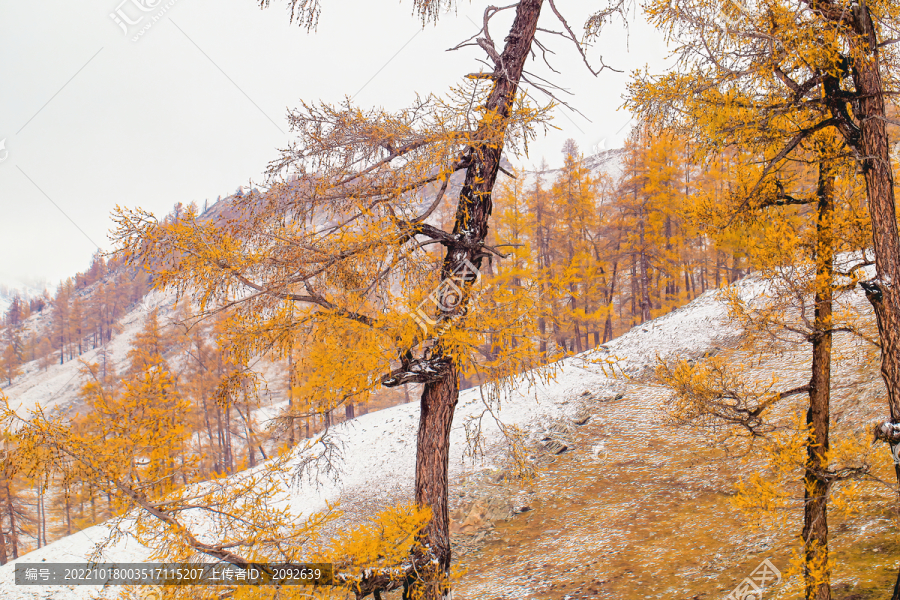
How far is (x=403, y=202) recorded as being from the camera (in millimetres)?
4652

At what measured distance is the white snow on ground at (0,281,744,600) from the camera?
50.1 ft

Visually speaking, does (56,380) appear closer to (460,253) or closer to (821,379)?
(460,253)

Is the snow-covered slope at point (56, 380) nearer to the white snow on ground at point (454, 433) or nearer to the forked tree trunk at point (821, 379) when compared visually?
the white snow on ground at point (454, 433)

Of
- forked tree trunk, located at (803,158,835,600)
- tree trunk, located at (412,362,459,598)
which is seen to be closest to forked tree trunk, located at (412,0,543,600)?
tree trunk, located at (412,362,459,598)

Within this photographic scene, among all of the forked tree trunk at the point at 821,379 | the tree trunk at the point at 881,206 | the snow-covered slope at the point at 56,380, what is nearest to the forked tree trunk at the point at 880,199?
the tree trunk at the point at 881,206

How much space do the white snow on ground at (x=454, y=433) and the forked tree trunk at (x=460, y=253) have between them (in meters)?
9.42

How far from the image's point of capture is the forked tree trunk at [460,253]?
498 centimetres

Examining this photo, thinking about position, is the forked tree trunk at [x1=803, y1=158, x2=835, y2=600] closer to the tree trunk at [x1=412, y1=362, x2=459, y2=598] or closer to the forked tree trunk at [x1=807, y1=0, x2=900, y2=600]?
the forked tree trunk at [x1=807, y1=0, x2=900, y2=600]

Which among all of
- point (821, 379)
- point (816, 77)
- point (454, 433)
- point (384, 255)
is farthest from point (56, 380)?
point (816, 77)

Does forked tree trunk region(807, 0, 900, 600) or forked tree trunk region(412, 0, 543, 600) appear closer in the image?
forked tree trunk region(807, 0, 900, 600)

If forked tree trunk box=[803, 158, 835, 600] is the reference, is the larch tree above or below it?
above

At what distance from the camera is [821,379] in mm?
5801

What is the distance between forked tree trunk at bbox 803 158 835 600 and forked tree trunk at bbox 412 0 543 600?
3.85m

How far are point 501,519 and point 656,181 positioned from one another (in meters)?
16.5
